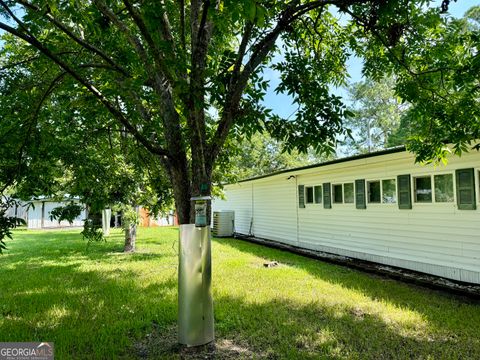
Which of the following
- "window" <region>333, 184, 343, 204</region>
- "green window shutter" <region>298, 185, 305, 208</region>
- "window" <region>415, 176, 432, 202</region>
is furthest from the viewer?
"green window shutter" <region>298, 185, 305, 208</region>

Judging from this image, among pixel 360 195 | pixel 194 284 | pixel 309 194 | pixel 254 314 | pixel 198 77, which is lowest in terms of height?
pixel 254 314

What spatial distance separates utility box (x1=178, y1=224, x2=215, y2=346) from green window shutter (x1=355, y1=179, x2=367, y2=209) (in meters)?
6.79

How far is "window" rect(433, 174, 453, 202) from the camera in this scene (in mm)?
7121

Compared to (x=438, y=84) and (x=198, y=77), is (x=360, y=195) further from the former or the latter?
(x=198, y=77)

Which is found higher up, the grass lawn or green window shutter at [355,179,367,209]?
green window shutter at [355,179,367,209]

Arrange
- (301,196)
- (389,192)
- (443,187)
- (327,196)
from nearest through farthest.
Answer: (443,187) < (389,192) < (327,196) < (301,196)

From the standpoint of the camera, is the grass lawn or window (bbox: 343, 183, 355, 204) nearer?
the grass lawn

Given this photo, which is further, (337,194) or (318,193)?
(318,193)

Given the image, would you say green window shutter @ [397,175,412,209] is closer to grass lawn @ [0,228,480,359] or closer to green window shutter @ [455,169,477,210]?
green window shutter @ [455,169,477,210]

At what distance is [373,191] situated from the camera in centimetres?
925

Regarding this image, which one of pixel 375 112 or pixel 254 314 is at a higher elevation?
pixel 375 112

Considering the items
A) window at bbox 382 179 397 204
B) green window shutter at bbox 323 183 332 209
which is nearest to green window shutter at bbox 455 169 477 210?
window at bbox 382 179 397 204

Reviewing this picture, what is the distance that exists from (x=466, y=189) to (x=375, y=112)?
2613 cm

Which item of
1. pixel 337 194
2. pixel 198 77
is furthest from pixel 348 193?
pixel 198 77
